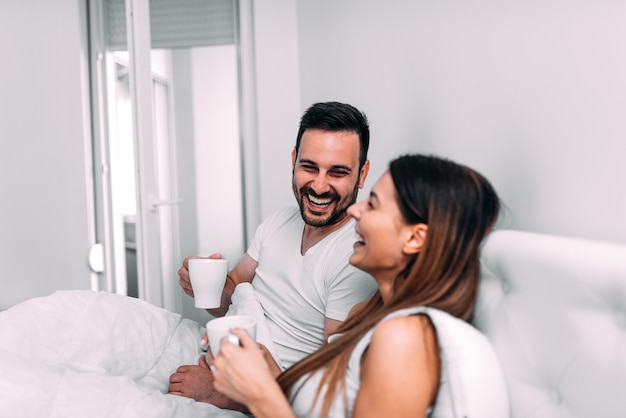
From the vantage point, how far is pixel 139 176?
191 cm

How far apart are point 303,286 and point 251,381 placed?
56cm

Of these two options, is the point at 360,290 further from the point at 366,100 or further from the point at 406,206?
the point at 366,100

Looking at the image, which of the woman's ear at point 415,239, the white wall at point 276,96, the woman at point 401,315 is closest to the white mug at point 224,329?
the woman at point 401,315

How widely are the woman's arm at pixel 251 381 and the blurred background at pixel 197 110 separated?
59cm

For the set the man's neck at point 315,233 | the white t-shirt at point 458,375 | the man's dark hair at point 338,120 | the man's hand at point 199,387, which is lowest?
the man's hand at point 199,387

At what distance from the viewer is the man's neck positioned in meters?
1.42

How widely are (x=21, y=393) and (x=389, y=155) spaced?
1.13 m

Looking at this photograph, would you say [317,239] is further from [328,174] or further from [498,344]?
[498,344]

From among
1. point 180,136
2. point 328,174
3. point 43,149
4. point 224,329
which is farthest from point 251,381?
point 43,149

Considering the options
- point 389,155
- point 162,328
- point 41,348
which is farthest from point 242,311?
point 389,155

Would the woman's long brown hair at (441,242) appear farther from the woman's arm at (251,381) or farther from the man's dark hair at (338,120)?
the man's dark hair at (338,120)

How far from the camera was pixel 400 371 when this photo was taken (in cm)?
75

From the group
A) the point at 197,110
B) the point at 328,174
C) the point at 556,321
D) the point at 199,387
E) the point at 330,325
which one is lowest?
the point at 199,387

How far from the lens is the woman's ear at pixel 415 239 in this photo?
0.88 m
